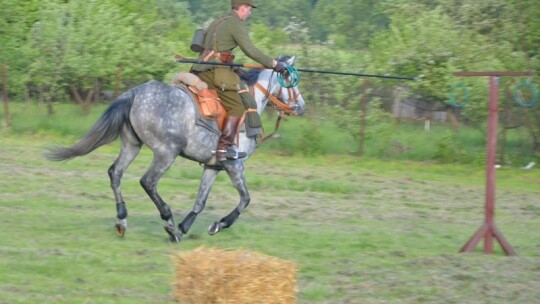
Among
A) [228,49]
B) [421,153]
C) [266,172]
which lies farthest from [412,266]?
[421,153]

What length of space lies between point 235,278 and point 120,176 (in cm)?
459

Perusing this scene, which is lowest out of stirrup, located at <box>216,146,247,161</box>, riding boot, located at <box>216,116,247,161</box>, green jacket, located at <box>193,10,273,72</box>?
stirrup, located at <box>216,146,247,161</box>

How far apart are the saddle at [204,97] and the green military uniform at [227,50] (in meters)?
0.10

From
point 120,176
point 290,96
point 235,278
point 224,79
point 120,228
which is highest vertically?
point 224,79

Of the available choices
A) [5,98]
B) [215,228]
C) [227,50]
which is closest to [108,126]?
[227,50]

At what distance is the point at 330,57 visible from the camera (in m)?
26.9

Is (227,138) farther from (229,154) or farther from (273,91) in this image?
(273,91)

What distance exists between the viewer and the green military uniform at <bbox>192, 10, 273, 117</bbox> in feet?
41.4

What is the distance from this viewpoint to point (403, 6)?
3781cm

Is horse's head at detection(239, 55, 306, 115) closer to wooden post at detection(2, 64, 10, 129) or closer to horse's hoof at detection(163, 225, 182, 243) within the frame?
horse's hoof at detection(163, 225, 182, 243)

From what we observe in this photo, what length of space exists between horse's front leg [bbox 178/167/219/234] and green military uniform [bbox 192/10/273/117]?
84 centimetres

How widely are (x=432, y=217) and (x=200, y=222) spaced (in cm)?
353

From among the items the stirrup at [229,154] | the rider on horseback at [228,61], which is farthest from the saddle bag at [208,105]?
the stirrup at [229,154]

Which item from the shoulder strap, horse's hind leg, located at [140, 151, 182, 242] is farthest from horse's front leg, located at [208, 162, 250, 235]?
the shoulder strap
